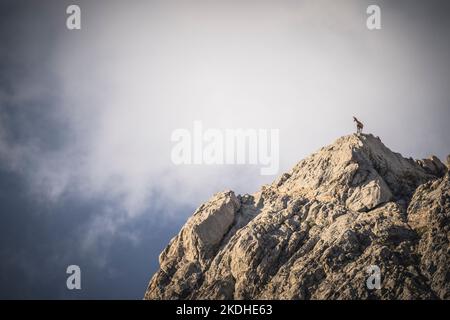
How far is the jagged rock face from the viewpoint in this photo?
240 feet

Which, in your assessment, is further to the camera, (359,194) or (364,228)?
(359,194)

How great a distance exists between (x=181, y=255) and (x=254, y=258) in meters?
14.4

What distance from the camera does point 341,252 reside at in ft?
251

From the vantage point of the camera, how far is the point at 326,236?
7975 cm

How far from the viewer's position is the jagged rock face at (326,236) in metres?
73.2

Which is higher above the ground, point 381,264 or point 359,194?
point 359,194
